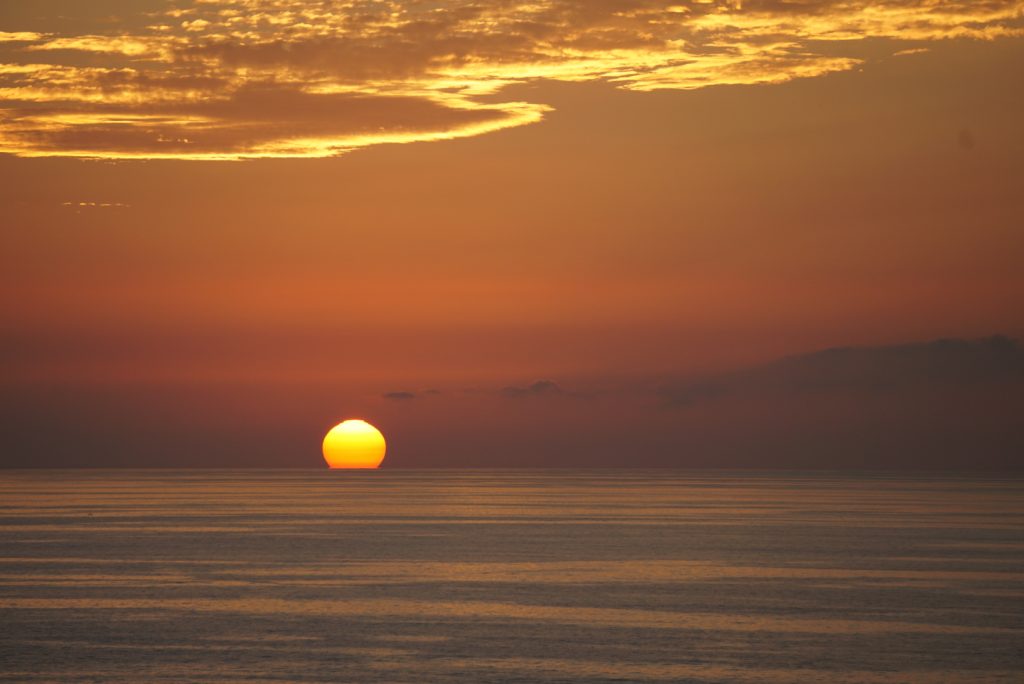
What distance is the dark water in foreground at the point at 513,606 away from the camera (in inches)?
1646

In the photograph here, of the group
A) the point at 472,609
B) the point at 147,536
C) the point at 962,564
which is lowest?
the point at 472,609

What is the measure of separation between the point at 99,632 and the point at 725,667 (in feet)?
76.2

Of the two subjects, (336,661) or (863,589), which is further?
(863,589)

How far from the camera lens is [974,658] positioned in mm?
43062

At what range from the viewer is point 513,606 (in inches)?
2263

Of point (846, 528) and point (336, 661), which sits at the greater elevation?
point (846, 528)

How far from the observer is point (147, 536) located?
366 feet

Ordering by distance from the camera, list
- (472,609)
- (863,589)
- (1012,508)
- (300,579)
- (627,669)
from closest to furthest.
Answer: (627,669), (472,609), (863,589), (300,579), (1012,508)

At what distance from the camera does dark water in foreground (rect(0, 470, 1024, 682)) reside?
41.8 metres

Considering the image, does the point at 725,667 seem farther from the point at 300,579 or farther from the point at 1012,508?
the point at 1012,508

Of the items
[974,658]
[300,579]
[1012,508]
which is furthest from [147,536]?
[1012,508]

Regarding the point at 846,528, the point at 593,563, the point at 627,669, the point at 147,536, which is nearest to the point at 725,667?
the point at 627,669

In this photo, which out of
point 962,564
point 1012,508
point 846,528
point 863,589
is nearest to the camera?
point 863,589

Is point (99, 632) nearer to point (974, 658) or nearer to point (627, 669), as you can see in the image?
point (627, 669)
